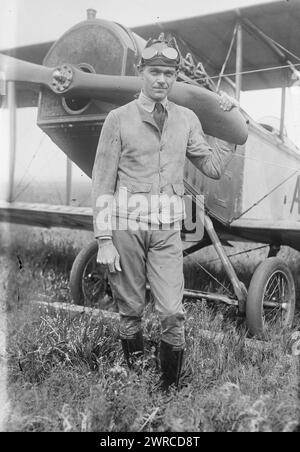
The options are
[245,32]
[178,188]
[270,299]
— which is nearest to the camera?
[178,188]

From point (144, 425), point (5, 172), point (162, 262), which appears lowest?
point (144, 425)

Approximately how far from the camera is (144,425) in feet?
7.03

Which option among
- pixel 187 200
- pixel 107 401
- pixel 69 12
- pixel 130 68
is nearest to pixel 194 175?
pixel 187 200

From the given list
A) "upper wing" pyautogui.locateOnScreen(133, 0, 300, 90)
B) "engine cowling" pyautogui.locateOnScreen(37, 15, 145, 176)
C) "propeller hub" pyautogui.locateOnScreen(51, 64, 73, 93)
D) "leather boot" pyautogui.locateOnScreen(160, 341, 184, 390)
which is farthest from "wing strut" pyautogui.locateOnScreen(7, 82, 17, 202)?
"leather boot" pyautogui.locateOnScreen(160, 341, 184, 390)

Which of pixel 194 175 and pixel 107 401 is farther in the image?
pixel 194 175

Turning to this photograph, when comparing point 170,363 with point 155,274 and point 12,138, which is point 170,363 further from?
point 12,138

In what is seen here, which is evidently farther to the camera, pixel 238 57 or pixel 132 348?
pixel 238 57

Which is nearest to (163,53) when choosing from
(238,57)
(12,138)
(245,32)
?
(238,57)

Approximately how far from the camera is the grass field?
2.14 meters

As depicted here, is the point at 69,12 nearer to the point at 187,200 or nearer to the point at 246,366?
the point at 187,200

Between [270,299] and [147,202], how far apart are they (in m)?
2.14

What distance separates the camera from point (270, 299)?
13.9ft

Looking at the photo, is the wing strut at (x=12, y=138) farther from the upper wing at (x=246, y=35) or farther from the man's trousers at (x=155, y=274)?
the man's trousers at (x=155, y=274)

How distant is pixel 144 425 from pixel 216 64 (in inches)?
191
